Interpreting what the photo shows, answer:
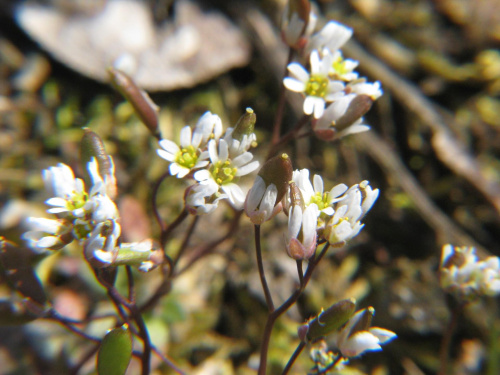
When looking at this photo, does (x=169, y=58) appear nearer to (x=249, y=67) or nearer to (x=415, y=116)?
(x=249, y=67)

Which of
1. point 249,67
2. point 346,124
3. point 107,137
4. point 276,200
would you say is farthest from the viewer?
point 249,67

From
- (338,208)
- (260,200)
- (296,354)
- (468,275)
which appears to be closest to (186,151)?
(260,200)

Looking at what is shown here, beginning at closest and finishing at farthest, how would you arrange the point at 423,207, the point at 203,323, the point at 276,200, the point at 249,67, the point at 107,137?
Result: the point at 276,200 → the point at 203,323 → the point at 423,207 → the point at 107,137 → the point at 249,67

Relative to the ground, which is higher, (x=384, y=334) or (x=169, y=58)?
(x=169, y=58)

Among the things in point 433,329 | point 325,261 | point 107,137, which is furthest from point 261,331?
point 107,137

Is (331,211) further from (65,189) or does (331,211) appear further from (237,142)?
(65,189)

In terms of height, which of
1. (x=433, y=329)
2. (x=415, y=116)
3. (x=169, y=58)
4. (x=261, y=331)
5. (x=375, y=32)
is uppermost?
(x=169, y=58)

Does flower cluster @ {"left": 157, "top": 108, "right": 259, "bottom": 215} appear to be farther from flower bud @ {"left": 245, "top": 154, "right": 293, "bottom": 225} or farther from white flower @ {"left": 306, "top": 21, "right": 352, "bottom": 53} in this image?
white flower @ {"left": 306, "top": 21, "right": 352, "bottom": 53}
